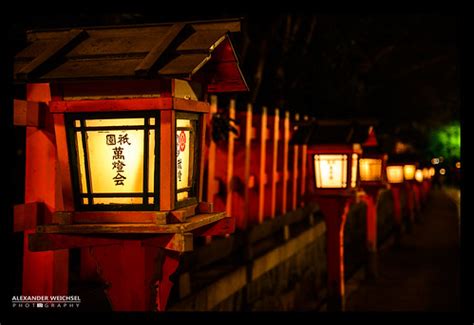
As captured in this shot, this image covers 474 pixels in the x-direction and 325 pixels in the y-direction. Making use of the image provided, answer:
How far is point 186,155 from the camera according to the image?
4422mm

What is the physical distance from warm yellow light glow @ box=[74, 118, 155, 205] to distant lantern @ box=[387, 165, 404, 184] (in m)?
17.1

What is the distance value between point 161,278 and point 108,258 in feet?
1.48

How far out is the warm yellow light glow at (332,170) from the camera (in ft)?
33.1

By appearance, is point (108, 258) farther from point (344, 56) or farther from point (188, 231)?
point (344, 56)

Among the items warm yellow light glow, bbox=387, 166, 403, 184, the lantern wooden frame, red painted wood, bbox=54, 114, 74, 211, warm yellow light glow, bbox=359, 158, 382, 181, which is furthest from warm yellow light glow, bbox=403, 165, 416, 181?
red painted wood, bbox=54, 114, 74, 211

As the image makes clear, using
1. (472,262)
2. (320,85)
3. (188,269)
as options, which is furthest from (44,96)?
(320,85)

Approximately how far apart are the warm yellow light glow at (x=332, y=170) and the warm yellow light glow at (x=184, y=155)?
593 centimetres

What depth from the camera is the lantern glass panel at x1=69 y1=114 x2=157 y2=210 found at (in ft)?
13.2

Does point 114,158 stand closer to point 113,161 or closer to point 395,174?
point 113,161

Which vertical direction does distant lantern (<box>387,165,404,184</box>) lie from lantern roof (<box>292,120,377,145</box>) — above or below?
below

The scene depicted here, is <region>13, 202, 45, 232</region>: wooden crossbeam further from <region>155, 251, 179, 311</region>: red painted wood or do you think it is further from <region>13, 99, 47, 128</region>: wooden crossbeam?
<region>155, 251, 179, 311</region>: red painted wood

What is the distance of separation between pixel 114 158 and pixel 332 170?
6595 millimetres

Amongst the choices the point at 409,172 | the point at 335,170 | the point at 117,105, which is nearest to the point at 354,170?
the point at 335,170

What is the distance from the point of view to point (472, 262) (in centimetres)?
661
